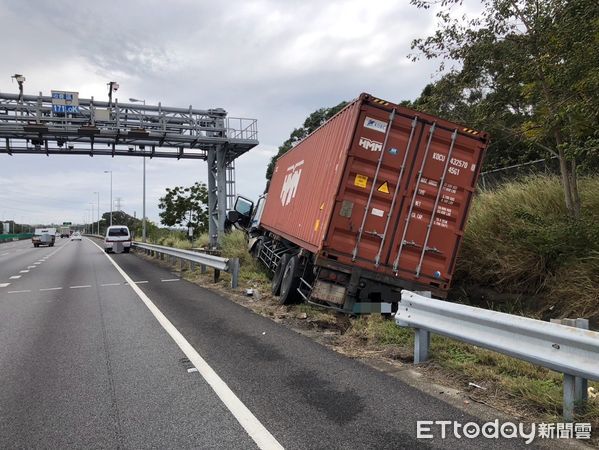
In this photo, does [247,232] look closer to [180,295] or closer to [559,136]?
[180,295]

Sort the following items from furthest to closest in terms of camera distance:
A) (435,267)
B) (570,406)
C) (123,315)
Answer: (123,315) < (435,267) < (570,406)

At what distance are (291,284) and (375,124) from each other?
3393 millimetres

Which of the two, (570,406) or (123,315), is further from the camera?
(123,315)

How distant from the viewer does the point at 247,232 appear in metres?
17.8

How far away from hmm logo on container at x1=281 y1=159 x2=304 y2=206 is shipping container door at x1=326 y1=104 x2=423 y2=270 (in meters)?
3.59

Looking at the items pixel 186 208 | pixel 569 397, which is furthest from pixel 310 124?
pixel 569 397

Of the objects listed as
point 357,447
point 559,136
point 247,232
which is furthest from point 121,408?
point 247,232

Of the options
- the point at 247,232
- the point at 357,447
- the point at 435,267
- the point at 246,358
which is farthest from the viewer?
the point at 247,232

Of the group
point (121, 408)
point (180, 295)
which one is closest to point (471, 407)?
point (121, 408)

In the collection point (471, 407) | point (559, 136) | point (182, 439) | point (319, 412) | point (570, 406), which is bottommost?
point (182, 439)

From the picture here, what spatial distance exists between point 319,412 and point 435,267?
4430mm

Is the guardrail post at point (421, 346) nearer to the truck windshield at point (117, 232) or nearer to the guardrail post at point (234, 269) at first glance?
the guardrail post at point (234, 269)

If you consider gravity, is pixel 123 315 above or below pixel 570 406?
below

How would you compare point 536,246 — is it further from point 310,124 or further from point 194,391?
point 310,124
